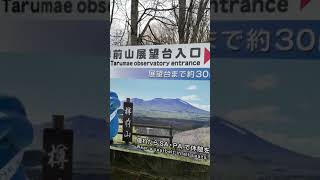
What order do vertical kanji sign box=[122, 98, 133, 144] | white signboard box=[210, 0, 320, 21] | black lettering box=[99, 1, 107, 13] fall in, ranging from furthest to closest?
vertical kanji sign box=[122, 98, 133, 144], black lettering box=[99, 1, 107, 13], white signboard box=[210, 0, 320, 21]

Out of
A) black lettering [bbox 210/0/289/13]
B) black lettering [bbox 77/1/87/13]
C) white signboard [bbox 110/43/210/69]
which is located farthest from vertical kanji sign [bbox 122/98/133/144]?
black lettering [bbox 210/0/289/13]

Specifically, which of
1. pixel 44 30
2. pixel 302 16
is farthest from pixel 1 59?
pixel 302 16

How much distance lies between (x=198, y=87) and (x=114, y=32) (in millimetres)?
6111

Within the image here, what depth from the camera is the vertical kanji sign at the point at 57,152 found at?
8.68 feet

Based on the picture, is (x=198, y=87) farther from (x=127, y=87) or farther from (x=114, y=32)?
(x=114, y=32)

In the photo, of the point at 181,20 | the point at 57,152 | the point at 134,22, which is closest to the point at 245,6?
the point at 57,152

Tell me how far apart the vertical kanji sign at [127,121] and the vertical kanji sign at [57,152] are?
16.7 ft

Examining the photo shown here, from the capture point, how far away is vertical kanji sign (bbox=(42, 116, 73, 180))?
2646 millimetres

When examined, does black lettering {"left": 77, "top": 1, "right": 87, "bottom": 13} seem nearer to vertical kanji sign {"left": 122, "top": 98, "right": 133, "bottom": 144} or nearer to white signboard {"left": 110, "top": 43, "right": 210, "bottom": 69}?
white signboard {"left": 110, "top": 43, "right": 210, "bottom": 69}

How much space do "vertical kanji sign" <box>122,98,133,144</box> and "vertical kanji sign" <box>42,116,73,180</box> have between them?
509 centimetres

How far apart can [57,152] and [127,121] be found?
17.0 ft

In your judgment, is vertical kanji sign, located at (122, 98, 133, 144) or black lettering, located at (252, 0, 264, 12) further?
vertical kanji sign, located at (122, 98, 133, 144)

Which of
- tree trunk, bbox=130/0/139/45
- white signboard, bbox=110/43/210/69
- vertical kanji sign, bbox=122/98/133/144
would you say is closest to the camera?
white signboard, bbox=110/43/210/69

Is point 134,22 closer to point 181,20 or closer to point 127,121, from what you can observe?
point 181,20
